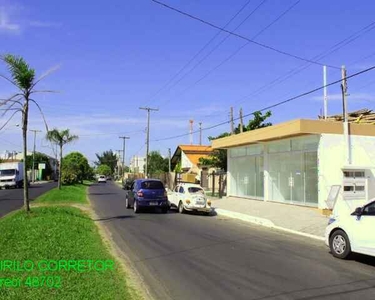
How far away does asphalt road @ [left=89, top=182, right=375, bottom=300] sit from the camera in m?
7.33

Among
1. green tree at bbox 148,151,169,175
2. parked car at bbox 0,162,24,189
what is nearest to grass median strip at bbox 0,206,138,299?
parked car at bbox 0,162,24,189

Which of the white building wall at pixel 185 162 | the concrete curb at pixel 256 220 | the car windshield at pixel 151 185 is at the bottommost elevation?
the concrete curb at pixel 256 220

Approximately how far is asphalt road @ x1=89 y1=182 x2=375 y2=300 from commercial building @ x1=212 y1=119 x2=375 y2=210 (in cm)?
585

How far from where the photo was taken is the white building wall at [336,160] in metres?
20.2

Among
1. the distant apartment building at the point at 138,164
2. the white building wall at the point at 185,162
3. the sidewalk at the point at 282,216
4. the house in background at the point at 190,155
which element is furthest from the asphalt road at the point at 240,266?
the distant apartment building at the point at 138,164

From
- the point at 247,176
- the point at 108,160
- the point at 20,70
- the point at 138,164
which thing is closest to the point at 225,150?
the point at 247,176

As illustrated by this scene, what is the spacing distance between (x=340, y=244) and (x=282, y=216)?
8.91 metres

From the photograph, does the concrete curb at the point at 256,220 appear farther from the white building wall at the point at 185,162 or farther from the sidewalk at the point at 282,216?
the white building wall at the point at 185,162

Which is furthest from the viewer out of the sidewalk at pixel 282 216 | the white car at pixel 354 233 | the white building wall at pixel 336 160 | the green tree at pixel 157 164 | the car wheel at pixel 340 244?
the green tree at pixel 157 164

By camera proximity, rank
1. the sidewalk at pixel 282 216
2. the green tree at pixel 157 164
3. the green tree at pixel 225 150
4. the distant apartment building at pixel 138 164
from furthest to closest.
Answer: the distant apartment building at pixel 138 164, the green tree at pixel 157 164, the green tree at pixel 225 150, the sidewalk at pixel 282 216

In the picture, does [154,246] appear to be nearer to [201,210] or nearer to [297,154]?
[201,210]

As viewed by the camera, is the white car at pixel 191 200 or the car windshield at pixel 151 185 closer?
the white car at pixel 191 200

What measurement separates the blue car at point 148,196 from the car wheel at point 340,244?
1276cm

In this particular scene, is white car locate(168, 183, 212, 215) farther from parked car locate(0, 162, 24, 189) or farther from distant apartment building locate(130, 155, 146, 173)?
distant apartment building locate(130, 155, 146, 173)
